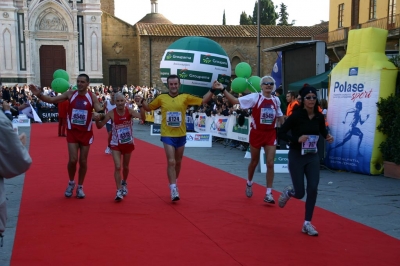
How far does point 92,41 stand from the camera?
135 ft

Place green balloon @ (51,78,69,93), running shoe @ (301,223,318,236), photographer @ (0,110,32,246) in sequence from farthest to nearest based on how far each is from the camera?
green balloon @ (51,78,69,93), running shoe @ (301,223,318,236), photographer @ (0,110,32,246)

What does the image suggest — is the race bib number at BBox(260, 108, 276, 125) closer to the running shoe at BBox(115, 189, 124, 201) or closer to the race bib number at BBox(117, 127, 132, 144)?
the race bib number at BBox(117, 127, 132, 144)

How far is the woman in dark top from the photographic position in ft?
20.6

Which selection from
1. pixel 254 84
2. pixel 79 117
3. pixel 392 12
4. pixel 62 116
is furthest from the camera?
pixel 392 12

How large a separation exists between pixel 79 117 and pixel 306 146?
147 inches

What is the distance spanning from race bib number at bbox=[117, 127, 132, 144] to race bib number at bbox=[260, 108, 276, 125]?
2.15m

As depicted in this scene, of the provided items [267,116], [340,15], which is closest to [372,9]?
[340,15]

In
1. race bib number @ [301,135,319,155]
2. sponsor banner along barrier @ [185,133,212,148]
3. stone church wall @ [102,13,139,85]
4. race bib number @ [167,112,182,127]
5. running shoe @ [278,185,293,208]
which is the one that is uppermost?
stone church wall @ [102,13,139,85]

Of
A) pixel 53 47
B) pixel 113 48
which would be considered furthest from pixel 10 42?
pixel 113 48

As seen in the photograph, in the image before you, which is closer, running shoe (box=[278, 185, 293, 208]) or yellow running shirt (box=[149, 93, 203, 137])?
running shoe (box=[278, 185, 293, 208])

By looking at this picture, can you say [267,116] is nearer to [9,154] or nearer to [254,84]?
[9,154]

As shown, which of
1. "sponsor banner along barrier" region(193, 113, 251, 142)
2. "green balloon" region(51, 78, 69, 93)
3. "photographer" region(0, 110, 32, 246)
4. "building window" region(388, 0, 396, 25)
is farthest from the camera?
"building window" region(388, 0, 396, 25)

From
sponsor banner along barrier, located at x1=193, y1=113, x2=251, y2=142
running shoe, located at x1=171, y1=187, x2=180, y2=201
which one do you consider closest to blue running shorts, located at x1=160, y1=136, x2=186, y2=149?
running shoe, located at x1=171, y1=187, x2=180, y2=201

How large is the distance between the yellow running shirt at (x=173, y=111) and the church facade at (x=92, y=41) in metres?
31.3
